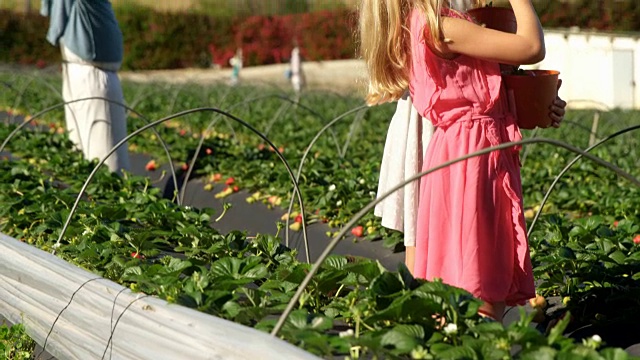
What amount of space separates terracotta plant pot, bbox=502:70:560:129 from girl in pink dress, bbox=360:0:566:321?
24mm

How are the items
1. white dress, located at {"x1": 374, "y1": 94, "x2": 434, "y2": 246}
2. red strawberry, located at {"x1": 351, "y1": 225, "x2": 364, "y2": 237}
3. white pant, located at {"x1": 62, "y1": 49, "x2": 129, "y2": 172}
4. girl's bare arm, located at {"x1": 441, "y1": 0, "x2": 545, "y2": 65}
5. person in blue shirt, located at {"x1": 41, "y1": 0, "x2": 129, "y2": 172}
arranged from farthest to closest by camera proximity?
white pant, located at {"x1": 62, "y1": 49, "x2": 129, "y2": 172} → person in blue shirt, located at {"x1": 41, "y1": 0, "x2": 129, "y2": 172} → red strawberry, located at {"x1": 351, "y1": 225, "x2": 364, "y2": 237} → white dress, located at {"x1": 374, "y1": 94, "x2": 434, "y2": 246} → girl's bare arm, located at {"x1": 441, "y1": 0, "x2": 545, "y2": 65}

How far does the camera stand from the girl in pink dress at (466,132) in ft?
9.32

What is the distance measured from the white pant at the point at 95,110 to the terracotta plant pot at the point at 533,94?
14.1 ft

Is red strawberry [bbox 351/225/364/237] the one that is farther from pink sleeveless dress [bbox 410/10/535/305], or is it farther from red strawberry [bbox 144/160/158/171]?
red strawberry [bbox 144/160/158/171]

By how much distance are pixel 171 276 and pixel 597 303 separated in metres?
Result: 1.36

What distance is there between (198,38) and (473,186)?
1150 inches

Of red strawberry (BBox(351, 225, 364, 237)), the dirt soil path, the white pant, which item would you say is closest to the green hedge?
the dirt soil path

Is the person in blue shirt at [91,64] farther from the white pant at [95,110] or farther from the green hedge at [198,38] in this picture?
the green hedge at [198,38]

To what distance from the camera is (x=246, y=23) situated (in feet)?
105

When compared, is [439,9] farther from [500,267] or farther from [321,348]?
[321,348]

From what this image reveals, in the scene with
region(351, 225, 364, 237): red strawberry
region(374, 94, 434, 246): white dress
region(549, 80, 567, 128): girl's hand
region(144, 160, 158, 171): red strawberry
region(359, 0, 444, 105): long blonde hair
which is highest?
region(359, 0, 444, 105): long blonde hair

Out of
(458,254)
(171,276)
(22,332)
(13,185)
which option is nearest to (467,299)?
(458,254)

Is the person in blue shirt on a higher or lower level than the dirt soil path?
higher

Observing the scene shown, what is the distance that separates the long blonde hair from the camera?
2.87 m
